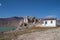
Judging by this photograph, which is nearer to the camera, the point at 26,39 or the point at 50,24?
the point at 26,39

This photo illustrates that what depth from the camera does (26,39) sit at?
2481 centimetres

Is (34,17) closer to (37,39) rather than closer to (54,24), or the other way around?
(54,24)

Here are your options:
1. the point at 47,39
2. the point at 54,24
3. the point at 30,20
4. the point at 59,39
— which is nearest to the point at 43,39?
the point at 47,39

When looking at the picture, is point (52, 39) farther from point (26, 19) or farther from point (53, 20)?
point (26, 19)

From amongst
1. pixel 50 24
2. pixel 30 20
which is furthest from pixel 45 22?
pixel 30 20

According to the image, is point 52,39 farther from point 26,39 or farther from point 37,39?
point 26,39

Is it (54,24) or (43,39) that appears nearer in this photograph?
(43,39)

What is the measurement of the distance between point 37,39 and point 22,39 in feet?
8.93

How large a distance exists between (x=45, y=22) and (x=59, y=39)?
32.7 m

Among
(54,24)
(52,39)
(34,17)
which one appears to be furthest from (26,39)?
(34,17)

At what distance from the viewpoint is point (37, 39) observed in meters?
24.4

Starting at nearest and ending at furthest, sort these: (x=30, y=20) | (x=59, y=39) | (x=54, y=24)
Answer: (x=59, y=39)
(x=54, y=24)
(x=30, y=20)

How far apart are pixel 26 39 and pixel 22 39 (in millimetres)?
724

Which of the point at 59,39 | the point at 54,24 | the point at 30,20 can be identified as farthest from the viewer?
the point at 30,20
